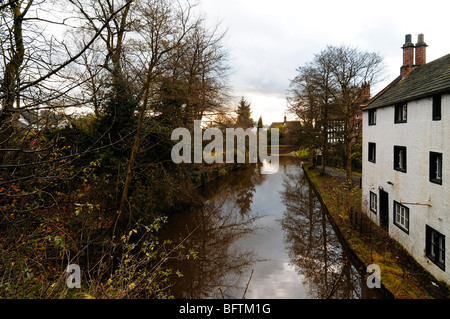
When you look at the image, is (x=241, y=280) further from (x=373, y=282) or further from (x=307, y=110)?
(x=307, y=110)

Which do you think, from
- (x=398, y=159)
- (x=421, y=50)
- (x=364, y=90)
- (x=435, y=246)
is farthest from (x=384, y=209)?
(x=364, y=90)

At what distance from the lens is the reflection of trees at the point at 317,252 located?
8.38 metres

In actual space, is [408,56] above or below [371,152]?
above

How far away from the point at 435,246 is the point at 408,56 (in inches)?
458

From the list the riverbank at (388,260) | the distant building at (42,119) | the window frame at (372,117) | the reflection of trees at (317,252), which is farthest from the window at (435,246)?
the distant building at (42,119)

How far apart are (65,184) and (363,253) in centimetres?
1171

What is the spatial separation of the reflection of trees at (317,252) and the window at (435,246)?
92.8 inches

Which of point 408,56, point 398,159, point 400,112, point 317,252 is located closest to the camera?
point 400,112

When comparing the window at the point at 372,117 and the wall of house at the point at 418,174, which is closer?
the wall of house at the point at 418,174

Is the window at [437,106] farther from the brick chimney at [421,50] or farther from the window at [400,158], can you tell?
the brick chimney at [421,50]

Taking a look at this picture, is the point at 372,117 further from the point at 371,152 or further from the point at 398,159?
the point at 398,159

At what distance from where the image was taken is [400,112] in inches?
426

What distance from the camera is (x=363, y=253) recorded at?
31.7 feet
